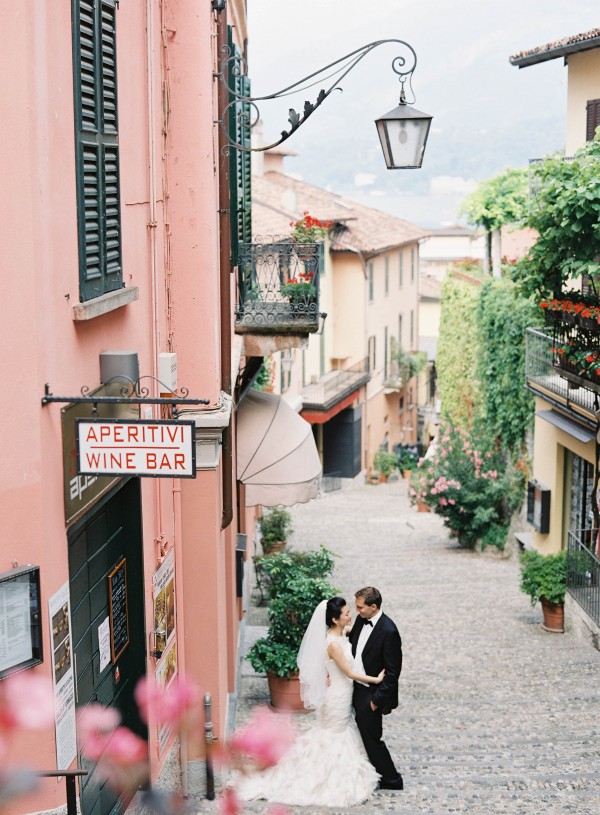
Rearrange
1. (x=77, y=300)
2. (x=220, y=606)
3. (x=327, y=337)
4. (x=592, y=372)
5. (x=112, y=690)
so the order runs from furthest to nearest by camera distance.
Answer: (x=327, y=337)
(x=592, y=372)
(x=220, y=606)
(x=112, y=690)
(x=77, y=300)

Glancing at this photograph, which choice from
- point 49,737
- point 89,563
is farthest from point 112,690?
point 49,737

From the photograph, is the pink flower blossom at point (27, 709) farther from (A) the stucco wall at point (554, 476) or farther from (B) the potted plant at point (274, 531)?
(B) the potted plant at point (274, 531)

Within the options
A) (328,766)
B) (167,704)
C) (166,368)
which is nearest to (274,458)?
(328,766)

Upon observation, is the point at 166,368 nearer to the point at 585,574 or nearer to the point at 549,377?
the point at 585,574

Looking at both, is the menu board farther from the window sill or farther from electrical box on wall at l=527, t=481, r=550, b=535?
electrical box on wall at l=527, t=481, r=550, b=535

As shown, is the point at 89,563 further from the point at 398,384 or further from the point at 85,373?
the point at 398,384

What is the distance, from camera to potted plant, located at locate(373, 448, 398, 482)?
40781 mm

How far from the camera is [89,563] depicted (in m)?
6.31

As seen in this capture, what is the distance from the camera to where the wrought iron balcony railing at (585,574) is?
44.0ft

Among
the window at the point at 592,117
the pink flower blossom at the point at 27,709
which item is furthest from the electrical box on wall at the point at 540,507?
the pink flower blossom at the point at 27,709

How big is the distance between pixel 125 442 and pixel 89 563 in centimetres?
163

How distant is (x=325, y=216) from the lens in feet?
123

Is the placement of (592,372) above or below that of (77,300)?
below

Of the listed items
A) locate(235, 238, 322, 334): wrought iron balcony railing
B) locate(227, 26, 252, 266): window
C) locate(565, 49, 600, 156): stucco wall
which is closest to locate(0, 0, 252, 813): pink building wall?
locate(227, 26, 252, 266): window
